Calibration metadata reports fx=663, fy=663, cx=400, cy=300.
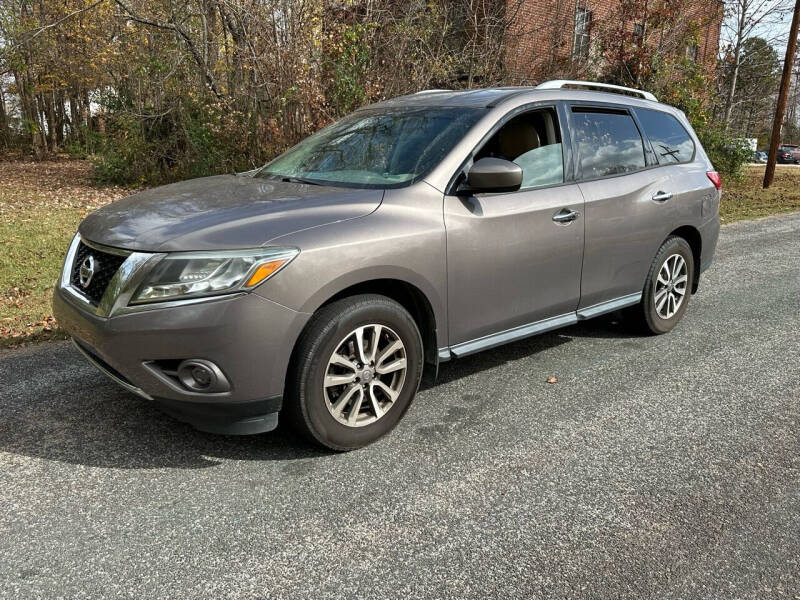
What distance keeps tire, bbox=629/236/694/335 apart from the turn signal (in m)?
3.15

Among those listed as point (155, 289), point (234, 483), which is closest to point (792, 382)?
point (234, 483)

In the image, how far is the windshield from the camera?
12.4 ft

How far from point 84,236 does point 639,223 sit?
3.58m

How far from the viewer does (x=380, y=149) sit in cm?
404

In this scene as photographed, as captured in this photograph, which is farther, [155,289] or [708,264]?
[708,264]

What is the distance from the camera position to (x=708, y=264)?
5.63 meters

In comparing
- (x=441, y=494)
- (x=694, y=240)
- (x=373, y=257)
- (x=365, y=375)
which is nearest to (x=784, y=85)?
(x=694, y=240)

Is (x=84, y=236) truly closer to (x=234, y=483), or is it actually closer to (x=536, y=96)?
(x=234, y=483)

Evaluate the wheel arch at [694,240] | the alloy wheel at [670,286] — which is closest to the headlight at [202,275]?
the alloy wheel at [670,286]

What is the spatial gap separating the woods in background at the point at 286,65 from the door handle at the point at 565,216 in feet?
26.6

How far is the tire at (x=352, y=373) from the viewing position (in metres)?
3.11

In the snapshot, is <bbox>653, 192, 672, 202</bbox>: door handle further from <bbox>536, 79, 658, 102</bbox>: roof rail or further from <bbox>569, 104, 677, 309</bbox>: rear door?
<bbox>536, 79, 658, 102</bbox>: roof rail

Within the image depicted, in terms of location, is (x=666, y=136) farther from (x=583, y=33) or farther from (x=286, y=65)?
(x=583, y=33)

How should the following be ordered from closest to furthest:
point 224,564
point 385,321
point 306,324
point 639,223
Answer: point 224,564 → point 306,324 → point 385,321 → point 639,223
